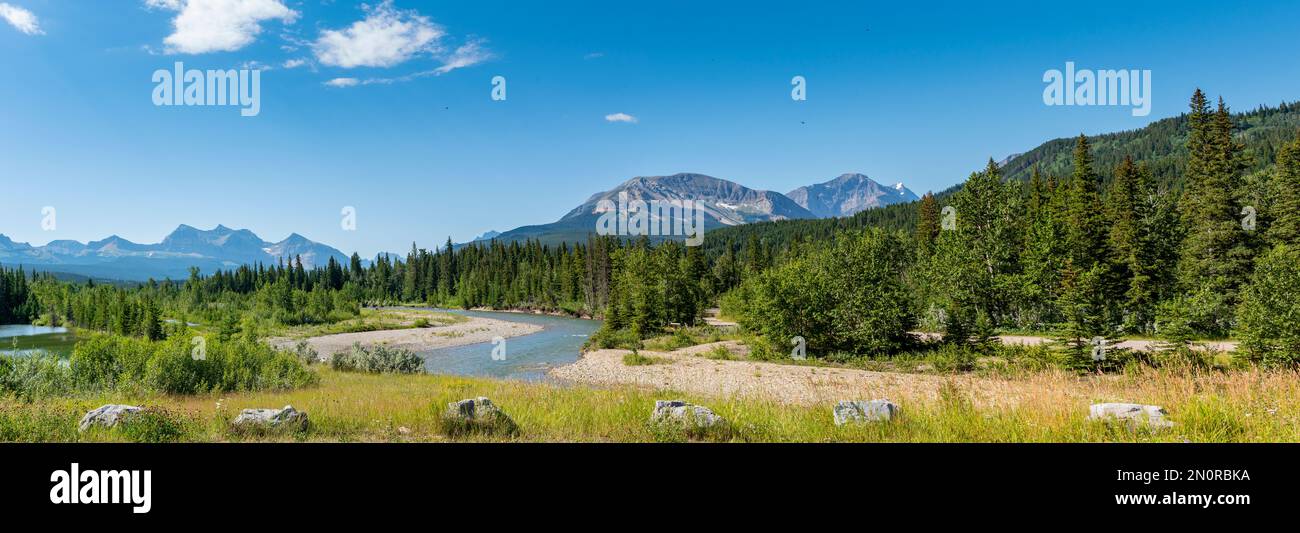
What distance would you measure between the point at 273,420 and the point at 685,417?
20.6ft

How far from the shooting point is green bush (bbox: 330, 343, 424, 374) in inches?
996

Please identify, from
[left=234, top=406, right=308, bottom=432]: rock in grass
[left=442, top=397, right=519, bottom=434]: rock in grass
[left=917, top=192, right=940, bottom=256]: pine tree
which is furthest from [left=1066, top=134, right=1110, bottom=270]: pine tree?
[left=234, top=406, right=308, bottom=432]: rock in grass

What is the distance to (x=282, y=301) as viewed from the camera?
282 ft

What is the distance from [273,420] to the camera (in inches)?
339

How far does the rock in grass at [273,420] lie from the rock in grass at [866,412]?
823cm

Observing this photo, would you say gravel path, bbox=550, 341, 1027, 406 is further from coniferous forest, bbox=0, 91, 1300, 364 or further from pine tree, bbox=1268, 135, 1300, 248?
pine tree, bbox=1268, 135, 1300, 248

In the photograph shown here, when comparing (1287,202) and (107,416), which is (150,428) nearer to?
(107,416)

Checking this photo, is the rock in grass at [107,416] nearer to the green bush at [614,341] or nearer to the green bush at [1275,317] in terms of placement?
the green bush at [1275,317]

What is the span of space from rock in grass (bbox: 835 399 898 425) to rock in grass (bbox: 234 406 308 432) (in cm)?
823

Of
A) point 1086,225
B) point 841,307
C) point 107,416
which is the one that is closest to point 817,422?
point 107,416
